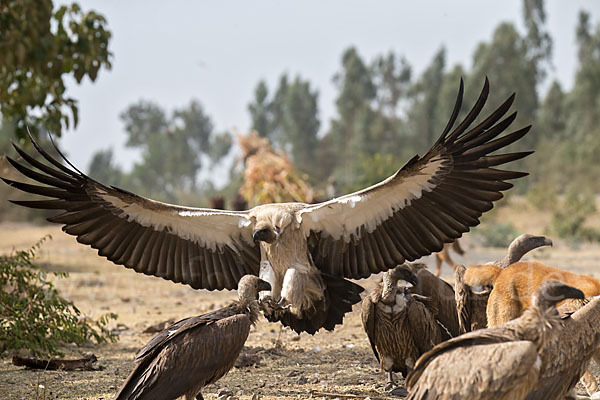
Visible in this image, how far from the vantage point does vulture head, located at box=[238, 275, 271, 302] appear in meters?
4.72

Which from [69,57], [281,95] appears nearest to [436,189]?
[69,57]

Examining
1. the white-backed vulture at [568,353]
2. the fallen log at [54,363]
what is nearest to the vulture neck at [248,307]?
the fallen log at [54,363]

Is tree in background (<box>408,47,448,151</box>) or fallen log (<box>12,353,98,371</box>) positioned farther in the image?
tree in background (<box>408,47,448,151</box>)

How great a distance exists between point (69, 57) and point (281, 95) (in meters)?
49.4

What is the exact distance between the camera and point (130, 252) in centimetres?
583

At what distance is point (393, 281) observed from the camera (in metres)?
5.06

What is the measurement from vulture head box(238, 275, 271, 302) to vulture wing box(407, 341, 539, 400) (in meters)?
1.57

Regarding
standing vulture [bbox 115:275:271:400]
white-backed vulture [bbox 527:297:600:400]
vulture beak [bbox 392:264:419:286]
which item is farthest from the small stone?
white-backed vulture [bbox 527:297:600:400]

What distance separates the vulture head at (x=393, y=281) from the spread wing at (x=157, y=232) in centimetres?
121

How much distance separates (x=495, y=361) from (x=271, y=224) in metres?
2.33

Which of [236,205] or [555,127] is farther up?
[555,127]

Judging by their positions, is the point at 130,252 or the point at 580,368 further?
the point at 130,252

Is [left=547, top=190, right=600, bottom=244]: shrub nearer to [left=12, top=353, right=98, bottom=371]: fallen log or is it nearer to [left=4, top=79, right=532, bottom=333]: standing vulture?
[left=4, top=79, right=532, bottom=333]: standing vulture

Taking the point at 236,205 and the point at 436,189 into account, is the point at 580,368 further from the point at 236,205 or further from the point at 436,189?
Result: the point at 236,205
